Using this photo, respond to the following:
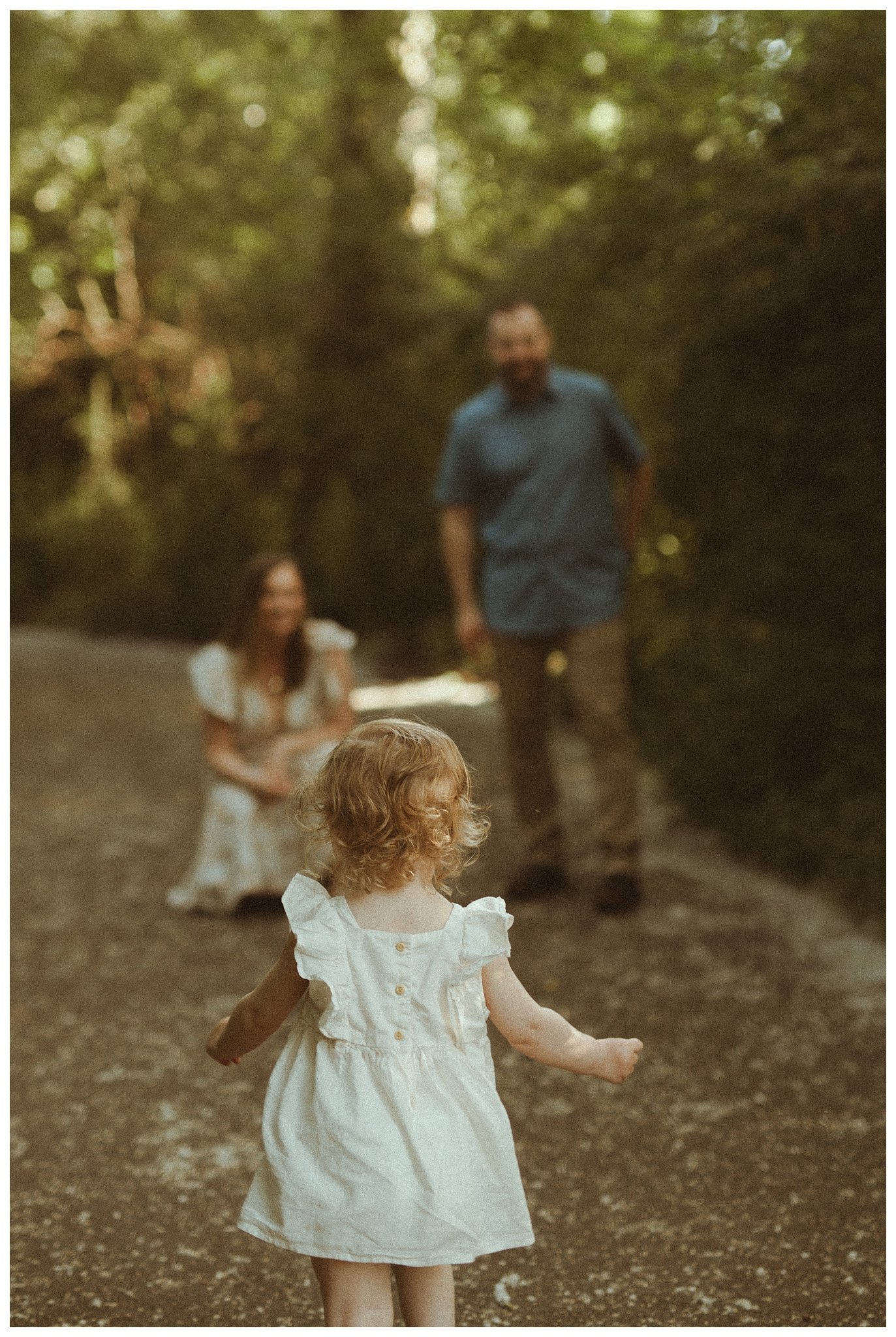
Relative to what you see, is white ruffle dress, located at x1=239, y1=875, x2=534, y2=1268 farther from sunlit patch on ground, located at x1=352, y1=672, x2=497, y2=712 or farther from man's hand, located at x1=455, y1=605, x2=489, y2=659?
sunlit patch on ground, located at x1=352, y1=672, x2=497, y2=712

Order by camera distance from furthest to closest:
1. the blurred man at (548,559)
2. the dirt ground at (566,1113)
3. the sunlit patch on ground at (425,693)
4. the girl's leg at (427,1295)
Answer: the sunlit patch on ground at (425,693), the blurred man at (548,559), the dirt ground at (566,1113), the girl's leg at (427,1295)

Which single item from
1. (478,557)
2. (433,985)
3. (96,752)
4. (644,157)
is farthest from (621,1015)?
(478,557)

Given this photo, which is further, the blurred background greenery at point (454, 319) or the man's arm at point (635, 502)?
the blurred background greenery at point (454, 319)

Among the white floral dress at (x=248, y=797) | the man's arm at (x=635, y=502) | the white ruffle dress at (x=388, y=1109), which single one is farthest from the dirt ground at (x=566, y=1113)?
the man's arm at (x=635, y=502)

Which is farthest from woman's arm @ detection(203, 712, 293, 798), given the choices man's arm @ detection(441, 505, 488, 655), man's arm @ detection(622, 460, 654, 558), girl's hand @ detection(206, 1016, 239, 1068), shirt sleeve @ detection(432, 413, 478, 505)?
girl's hand @ detection(206, 1016, 239, 1068)

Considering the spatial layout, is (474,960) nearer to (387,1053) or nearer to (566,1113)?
(387,1053)

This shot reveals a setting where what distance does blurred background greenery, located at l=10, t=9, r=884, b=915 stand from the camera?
5.44 m

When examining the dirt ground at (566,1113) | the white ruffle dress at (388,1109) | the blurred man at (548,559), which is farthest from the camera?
the blurred man at (548,559)

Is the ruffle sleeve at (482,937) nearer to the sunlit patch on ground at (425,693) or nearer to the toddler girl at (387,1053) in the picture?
the toddler girl at (387,1053)

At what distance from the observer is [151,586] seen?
1539 centimetres

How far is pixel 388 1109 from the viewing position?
1928 mm

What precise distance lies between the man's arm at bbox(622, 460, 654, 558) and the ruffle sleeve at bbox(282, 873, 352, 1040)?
11.3 ft

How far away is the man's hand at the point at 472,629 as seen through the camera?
5074mm

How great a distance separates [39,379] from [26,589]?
3804mm
